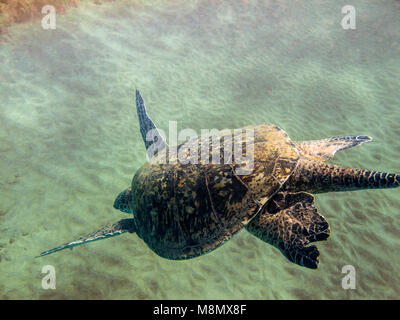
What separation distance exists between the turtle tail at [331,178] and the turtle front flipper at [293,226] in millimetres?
130

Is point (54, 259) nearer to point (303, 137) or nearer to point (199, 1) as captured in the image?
point (303, 137)

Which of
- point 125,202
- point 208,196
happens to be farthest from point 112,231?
point 208,196

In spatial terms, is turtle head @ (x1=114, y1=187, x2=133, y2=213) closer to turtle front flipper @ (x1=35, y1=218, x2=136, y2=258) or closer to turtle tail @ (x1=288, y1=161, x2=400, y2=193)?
turtle front flipper @ (x1=35, y1=218, x2=136, y2=258)

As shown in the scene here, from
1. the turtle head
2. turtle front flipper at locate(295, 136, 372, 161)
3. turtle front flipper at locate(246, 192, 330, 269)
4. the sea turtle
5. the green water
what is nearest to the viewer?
turtle front flipper at locate(246, 192, 330, 269)

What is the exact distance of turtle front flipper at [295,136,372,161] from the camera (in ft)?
7.87

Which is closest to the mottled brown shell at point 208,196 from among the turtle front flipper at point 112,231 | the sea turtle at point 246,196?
the sea turtle at point 246,196

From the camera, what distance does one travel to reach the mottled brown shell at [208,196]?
1903 millimetres

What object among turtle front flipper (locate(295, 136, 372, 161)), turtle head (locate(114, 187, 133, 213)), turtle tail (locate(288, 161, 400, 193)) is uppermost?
turtle front flipper (locate(295, 136, 372, 161))

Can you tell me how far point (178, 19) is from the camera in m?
8.64

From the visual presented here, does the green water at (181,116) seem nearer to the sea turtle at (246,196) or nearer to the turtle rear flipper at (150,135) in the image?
the turtle rear flipper at (150,135)

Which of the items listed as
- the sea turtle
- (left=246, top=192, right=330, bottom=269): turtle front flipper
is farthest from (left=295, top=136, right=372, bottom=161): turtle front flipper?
(left=246, top=192, right=330, bottom=269): turtle front flipper

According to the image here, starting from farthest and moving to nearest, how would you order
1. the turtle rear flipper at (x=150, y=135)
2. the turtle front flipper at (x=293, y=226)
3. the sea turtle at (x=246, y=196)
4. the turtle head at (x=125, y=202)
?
1. the turtle rear flipper at (x=150, y=135)
2. the turtle head at (x=125, y=202)
3. the sea turtle at (x=246, y=196)
4. the turtle front flipper at (x=293, y=226)

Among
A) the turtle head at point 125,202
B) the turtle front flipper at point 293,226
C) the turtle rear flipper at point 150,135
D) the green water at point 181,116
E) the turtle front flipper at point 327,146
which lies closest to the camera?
the turtle front flipper at point 293,226

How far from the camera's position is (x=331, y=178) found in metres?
2.01
